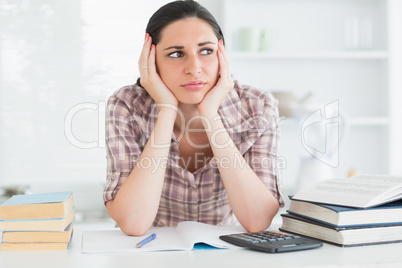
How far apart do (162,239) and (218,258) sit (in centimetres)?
22

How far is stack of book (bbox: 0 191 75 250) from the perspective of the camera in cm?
114

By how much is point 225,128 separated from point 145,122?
0.26 m

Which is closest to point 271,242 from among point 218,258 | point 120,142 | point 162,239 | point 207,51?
point 218,258

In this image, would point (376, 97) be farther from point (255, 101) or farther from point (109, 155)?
point (109, 155)

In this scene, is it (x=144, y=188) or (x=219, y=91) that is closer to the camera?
(x=144, y=188)

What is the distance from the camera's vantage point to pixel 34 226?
1.15m

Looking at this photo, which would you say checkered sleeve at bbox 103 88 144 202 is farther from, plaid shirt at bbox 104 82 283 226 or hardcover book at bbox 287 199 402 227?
hardcover book at bbox 287 199 402 227

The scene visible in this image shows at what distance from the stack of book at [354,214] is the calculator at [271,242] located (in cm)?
6

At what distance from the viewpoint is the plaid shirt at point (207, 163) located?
1548mm

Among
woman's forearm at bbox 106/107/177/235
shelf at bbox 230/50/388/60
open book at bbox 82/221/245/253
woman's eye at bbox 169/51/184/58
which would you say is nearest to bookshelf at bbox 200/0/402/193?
shelf at bbox 230/50/388/60

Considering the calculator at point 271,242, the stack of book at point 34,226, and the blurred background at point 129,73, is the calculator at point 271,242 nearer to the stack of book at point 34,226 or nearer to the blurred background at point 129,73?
the stack of book at point 34,226

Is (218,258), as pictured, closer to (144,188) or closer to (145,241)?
(145,241)

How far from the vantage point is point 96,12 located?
10.5 feet

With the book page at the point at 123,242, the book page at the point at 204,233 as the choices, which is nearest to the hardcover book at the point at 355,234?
the book page at the point at 204,233
